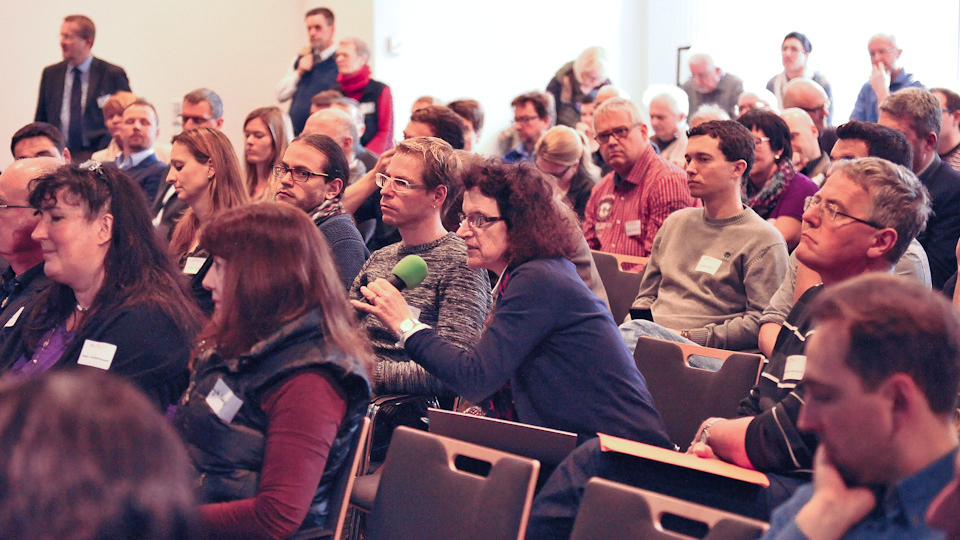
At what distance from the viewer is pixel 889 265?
213 centimetres

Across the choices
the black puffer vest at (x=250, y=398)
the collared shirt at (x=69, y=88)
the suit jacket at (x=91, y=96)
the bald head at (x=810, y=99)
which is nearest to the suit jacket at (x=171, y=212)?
the black puffer vest at (x=250, y=398)

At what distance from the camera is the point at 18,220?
2992 mm

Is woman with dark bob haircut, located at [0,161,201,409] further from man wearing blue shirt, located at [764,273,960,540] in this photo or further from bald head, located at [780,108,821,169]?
bald head, located at [780,108,821,169]

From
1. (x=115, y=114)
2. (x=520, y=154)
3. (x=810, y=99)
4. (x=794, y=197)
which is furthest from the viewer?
(x=520, y=154)

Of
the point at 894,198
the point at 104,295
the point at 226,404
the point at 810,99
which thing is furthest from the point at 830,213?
the point at 810,99

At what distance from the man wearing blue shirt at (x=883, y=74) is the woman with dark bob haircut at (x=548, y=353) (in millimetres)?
5005

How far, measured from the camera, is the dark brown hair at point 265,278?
1835mm

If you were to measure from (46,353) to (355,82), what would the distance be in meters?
4.72

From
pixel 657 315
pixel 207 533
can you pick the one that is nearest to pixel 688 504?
pixel 207 533

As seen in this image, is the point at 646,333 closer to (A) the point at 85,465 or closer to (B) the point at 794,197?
(B) the point at 794,197

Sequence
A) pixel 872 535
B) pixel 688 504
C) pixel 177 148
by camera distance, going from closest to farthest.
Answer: pixel 872 535 < pixel 688 504 < pixel 177 148

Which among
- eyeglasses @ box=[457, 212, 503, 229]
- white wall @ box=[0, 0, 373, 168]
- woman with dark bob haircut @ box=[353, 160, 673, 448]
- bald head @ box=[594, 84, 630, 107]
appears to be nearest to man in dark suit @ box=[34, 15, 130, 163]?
white wall @ box=[0, 0, 373, 168]

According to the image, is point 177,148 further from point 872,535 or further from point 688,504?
point 872,535

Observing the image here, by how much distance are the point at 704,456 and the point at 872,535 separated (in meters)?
0.92
